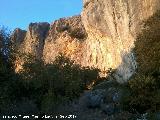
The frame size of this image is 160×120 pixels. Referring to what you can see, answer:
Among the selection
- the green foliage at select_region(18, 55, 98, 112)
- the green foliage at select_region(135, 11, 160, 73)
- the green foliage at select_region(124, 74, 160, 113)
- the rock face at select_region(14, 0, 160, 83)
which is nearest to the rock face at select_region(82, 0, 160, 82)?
the rock face at select_region(14, 0, 160, 83)

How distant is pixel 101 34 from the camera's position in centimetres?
4994

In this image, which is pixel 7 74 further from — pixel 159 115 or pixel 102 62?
pixel 102 62

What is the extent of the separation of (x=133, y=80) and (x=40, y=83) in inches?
325

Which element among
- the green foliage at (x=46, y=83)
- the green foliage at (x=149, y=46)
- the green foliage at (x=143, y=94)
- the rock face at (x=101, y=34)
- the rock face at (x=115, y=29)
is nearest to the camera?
the green foliage at (x=46, y=83)

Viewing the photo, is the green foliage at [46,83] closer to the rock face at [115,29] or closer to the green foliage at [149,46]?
the green foliage at [149,46]

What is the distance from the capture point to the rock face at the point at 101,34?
36.8m

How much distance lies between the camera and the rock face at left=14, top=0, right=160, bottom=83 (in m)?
36.8

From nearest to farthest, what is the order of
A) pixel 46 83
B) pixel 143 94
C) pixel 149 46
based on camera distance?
pixel 46 83 → pixel 143 94 → pixel 149 46

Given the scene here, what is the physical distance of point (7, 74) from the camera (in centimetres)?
2136

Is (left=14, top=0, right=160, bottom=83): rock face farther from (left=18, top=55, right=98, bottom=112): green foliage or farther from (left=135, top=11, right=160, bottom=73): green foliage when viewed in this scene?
(left=18, top=55, right=98, bottom=112): green foliage

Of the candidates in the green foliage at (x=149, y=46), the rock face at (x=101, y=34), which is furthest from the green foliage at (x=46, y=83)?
the rock face at (x=101, y=34)

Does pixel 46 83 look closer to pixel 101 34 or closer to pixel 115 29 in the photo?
pixel 115 29

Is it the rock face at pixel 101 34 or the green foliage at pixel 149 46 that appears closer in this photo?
the green foliage at pixel 149 46

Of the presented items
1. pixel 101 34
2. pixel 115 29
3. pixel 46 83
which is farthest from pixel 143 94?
pixel 101 34
